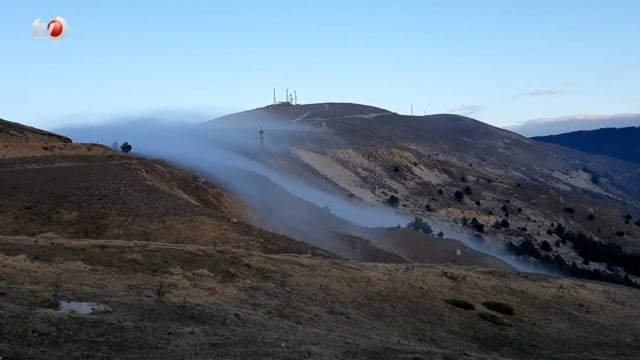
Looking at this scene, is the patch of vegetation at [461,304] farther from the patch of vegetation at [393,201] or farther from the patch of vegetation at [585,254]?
the patch of vegetation at [393,201]

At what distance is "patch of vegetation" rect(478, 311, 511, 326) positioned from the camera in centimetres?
2217

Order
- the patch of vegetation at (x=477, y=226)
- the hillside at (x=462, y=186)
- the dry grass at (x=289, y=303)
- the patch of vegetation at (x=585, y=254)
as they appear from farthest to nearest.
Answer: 1. the hillside at (x=462, y=186)
2. the patch of vegetation at (x=477, y=226)
3. the patch of vegetation at (x=585, y=254)
4. the dry grass at (x=289, y=303)

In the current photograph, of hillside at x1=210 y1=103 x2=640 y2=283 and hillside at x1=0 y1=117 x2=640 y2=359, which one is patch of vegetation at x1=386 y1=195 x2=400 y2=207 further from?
hillside at x1=0 y1=117 x2=640 y2=359

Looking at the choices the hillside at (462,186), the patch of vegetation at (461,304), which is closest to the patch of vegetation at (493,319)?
the patch of vegetation at (461,304)

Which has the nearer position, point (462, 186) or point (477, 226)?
point (477, 226)

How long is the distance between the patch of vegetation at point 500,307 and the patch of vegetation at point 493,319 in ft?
3.67

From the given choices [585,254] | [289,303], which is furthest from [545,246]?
[289,303]

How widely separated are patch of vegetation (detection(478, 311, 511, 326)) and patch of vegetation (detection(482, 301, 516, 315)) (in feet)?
3.67

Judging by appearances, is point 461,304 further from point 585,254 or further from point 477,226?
point 585,254

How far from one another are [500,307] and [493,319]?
1.71m

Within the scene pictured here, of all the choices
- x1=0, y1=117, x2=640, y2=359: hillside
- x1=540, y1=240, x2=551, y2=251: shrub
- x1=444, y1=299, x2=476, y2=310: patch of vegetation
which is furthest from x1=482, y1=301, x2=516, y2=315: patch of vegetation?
x1=540, y1=240, x2=551, y2=251: shrub

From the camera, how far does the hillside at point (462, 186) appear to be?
70.6 metres

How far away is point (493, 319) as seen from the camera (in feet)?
73.4

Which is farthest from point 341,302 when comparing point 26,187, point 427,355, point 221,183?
point 221,183
